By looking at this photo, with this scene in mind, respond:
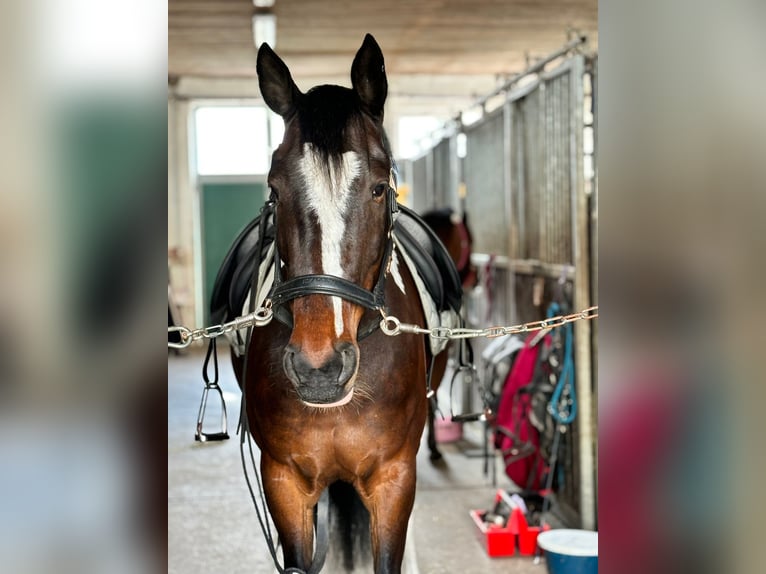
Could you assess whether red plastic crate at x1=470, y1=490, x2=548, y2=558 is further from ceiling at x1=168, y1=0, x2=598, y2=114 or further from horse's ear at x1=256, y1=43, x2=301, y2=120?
ceiling at x1=168, y1=0, x2=598, y2=114

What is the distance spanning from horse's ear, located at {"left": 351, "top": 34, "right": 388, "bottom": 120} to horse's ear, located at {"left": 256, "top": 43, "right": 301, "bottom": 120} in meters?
0.14

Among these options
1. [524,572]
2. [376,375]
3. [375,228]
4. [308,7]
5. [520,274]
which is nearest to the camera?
[375,228]

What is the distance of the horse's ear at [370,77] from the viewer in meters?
1.62

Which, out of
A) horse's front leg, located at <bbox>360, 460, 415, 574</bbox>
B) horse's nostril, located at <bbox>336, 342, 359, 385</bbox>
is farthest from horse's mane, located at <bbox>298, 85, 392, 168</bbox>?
horse's front leg, located at <bbox>360, 460, 415, 574</bbox>

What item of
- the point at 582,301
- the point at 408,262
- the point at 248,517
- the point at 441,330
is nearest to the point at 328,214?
the point at 441,330

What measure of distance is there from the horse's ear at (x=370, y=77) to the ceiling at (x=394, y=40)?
13.8ft

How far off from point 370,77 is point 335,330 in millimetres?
581
